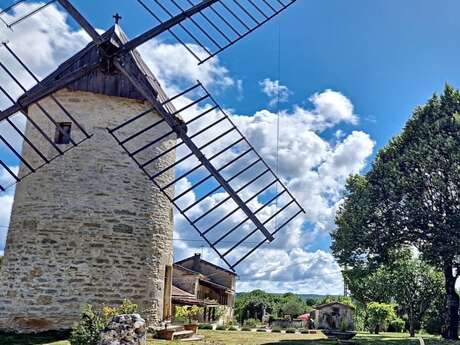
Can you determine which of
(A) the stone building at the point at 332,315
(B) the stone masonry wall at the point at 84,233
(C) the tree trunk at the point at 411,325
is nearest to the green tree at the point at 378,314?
(A) the stone building at the point at 332,315

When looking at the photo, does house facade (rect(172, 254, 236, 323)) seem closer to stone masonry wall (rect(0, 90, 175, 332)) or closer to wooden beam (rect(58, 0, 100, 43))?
stone masonry wall (rect(0, 90, 175, 332))

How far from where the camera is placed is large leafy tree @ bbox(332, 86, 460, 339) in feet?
60.1

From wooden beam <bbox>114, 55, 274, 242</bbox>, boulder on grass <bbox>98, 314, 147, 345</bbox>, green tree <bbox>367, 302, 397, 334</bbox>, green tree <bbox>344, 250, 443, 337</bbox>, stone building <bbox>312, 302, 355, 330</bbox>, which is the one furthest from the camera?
green tree <bbox>344, 250, 443, 337</bbox>

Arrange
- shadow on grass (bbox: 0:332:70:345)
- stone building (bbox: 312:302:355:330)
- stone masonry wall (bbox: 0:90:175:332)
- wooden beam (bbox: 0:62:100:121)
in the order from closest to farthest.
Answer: wooden beam (bbox: 0:62:100:121)
shadow on grass (bbox: 0:332:70:345)
stone masonry wall (bbox: 0:90:175:332)
stone building (bbox: 312:302:355:330)

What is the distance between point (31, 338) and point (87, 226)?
3.15 metres

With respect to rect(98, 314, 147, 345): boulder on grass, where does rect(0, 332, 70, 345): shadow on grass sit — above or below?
below

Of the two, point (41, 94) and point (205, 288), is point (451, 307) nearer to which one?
point (41, 94)

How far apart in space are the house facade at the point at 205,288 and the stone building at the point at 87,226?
10330 mm

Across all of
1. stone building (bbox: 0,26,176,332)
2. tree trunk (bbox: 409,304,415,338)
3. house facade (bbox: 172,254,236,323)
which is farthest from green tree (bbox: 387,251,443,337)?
stone building (bbox: 0,26,176,332)

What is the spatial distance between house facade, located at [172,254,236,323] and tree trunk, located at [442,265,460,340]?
1227 cm

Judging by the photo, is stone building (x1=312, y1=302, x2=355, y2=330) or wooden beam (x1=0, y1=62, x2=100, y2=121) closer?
wooden beam (x1=0, y1=62, x2=100, y2=121)

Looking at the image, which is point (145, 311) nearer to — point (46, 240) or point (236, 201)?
point (46, 240)

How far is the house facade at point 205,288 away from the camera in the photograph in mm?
26209

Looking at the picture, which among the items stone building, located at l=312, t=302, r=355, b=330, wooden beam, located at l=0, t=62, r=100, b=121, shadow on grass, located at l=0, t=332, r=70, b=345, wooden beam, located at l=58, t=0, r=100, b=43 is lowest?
shadow on grass, located at l=0, t=332, r=70, b=345
